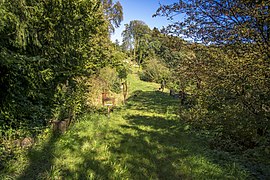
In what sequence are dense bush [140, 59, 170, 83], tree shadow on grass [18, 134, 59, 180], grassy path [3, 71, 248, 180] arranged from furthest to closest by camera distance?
dense bush [140, 59, 170, 83]
grassy path [3, 71, 248, 180]
tree shadow on grass [18, 134, 59, 180]

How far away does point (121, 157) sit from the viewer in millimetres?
4742

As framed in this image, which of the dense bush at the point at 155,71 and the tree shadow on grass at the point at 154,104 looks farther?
the dense bush at the point at 155,71

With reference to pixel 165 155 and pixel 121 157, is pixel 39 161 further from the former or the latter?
pixel 165 155

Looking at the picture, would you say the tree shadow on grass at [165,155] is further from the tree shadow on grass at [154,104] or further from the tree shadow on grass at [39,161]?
the tree shadow on grass at [154,104]

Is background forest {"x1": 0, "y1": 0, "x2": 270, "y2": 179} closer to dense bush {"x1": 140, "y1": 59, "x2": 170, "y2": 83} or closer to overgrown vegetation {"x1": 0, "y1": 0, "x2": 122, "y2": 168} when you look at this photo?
overgrown vegetation {"x1": 0, "y1": 0, "x2": 122, "y2": 168}

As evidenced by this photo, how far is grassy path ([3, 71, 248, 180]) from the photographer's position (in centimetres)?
386

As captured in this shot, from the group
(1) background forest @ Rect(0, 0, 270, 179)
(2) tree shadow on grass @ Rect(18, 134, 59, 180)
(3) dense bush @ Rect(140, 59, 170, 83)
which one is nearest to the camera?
(2) tree shadow on grass @ Rect(18, 134, 59, 180)

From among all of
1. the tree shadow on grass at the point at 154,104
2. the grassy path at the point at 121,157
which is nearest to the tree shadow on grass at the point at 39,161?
the grassy path at the point at 121,157

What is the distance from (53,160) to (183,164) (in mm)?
2745

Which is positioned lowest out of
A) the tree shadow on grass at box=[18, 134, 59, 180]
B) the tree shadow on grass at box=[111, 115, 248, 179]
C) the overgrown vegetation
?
the tree shadow on grass at box=[111, 115, 248, 179]

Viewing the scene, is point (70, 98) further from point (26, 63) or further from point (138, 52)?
point (138, 52)

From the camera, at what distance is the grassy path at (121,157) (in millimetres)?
3863

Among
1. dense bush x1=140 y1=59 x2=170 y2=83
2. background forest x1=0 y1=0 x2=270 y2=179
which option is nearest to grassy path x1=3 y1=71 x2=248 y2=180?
background forest x1=0 y1=0 x2=270 y2=179

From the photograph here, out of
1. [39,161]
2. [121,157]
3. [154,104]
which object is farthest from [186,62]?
[154,104]
